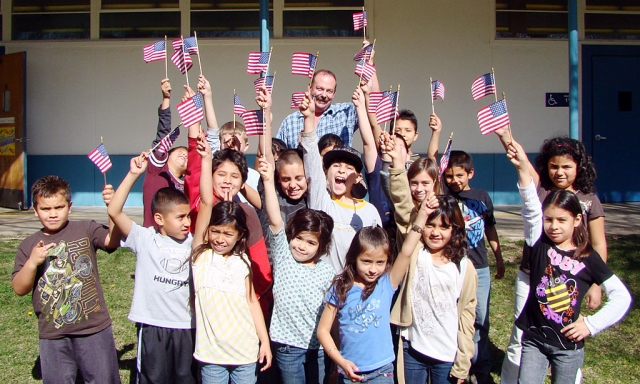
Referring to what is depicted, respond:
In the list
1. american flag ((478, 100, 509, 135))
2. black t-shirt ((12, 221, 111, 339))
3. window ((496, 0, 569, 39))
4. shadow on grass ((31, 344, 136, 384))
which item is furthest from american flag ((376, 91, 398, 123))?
window ((496, 0, 569, 39))

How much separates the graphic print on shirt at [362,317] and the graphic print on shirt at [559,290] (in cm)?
77

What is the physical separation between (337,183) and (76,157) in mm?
7886

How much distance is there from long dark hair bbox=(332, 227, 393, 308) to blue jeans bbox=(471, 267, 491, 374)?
3.61 feet

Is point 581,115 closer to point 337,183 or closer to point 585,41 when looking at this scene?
point 585,41

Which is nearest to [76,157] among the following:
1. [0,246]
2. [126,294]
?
[0,246]

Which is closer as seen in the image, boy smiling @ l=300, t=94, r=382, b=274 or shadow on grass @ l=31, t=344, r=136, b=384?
boy smiling @ l=300, t=94, r=382, b=274

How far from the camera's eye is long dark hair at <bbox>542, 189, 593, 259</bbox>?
2881 millimetres

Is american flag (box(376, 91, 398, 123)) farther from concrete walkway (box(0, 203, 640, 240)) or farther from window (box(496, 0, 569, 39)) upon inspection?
window (box(496, 0, 569, 39))

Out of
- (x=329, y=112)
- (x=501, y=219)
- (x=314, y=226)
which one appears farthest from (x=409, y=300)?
(x=501, y=219)

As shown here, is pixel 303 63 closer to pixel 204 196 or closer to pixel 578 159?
pixel 204 196

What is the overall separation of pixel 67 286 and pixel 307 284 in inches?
46.5

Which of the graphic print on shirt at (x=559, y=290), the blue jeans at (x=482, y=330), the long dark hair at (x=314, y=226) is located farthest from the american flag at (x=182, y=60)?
the graphic print on shirt at (x=559, y=290)

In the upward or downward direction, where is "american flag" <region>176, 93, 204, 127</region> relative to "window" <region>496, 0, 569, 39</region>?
downward

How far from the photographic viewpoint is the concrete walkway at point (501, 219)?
7.58 metres
